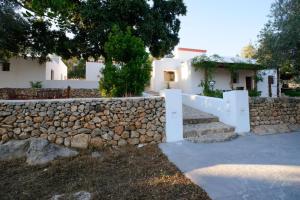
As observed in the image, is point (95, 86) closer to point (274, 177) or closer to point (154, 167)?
point (154, 167)

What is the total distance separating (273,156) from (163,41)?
1072 cm

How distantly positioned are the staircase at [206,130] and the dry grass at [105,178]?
1.70m

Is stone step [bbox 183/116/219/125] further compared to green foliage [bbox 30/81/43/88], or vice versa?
green foliage [bbox 30/81/43/88]

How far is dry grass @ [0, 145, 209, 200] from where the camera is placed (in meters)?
4.07

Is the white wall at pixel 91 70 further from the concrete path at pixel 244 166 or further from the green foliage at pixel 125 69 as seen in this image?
the concrete path at pixel 244 166

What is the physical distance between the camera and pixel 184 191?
4.02m

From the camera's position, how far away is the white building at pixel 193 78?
742 inches

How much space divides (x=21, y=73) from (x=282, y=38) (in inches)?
681

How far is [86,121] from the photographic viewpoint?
7055 millimetres

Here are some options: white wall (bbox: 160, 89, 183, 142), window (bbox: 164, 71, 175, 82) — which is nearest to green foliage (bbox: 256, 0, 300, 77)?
white wall (bbox: 160, 89, 183, 142)

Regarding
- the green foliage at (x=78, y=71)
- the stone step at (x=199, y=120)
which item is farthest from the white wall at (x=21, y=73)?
the green foliage at (x=78, y=71)

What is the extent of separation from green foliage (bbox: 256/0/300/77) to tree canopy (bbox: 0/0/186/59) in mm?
6676

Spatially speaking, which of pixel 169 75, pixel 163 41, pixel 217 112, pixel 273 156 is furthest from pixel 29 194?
pixel 169 75

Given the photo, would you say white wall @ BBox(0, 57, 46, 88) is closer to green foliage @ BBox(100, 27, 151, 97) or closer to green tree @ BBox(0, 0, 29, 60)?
green tree @ BBox(0, 0, 29, 60)
